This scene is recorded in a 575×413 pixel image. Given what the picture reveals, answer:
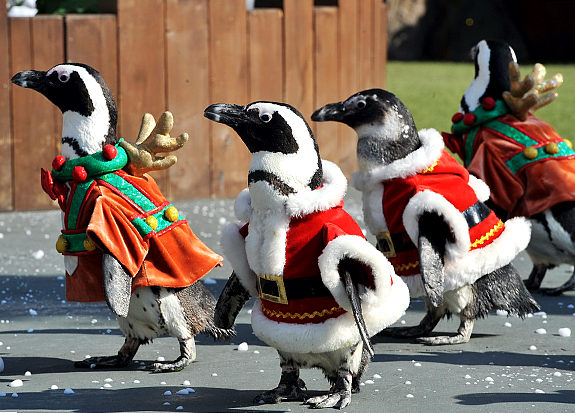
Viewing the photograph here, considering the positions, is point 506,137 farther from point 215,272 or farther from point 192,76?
point 192,76

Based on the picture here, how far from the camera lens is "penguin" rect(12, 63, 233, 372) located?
444cm

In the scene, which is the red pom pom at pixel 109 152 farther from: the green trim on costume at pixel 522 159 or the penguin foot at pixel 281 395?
the green trim on costume at pixel 522 159

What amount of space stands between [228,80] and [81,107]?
4.38 meters

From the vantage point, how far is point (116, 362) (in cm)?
466

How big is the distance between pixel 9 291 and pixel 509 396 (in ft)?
10.7

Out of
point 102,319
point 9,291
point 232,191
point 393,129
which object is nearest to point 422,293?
point 393,129

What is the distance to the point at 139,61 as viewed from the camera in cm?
855

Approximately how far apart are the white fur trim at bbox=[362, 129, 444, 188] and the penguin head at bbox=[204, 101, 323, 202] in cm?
95

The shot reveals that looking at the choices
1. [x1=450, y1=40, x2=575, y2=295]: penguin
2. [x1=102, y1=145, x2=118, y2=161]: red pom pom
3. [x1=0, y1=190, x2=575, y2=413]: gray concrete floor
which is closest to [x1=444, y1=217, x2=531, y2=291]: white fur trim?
[x1=0, y1=190, x2=575, y2=413]: gray concrete floor

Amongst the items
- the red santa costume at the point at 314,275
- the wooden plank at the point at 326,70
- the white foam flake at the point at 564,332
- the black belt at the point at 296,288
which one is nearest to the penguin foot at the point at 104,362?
the red santa costume at the point at 314,275

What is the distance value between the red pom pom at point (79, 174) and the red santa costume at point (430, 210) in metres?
1.35

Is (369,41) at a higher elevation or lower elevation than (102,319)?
higher

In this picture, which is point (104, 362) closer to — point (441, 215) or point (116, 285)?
point (116, 285)

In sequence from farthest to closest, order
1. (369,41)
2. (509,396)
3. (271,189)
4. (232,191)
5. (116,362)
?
(369,41), (232,191), (116,362), (509,396), (271,189)
